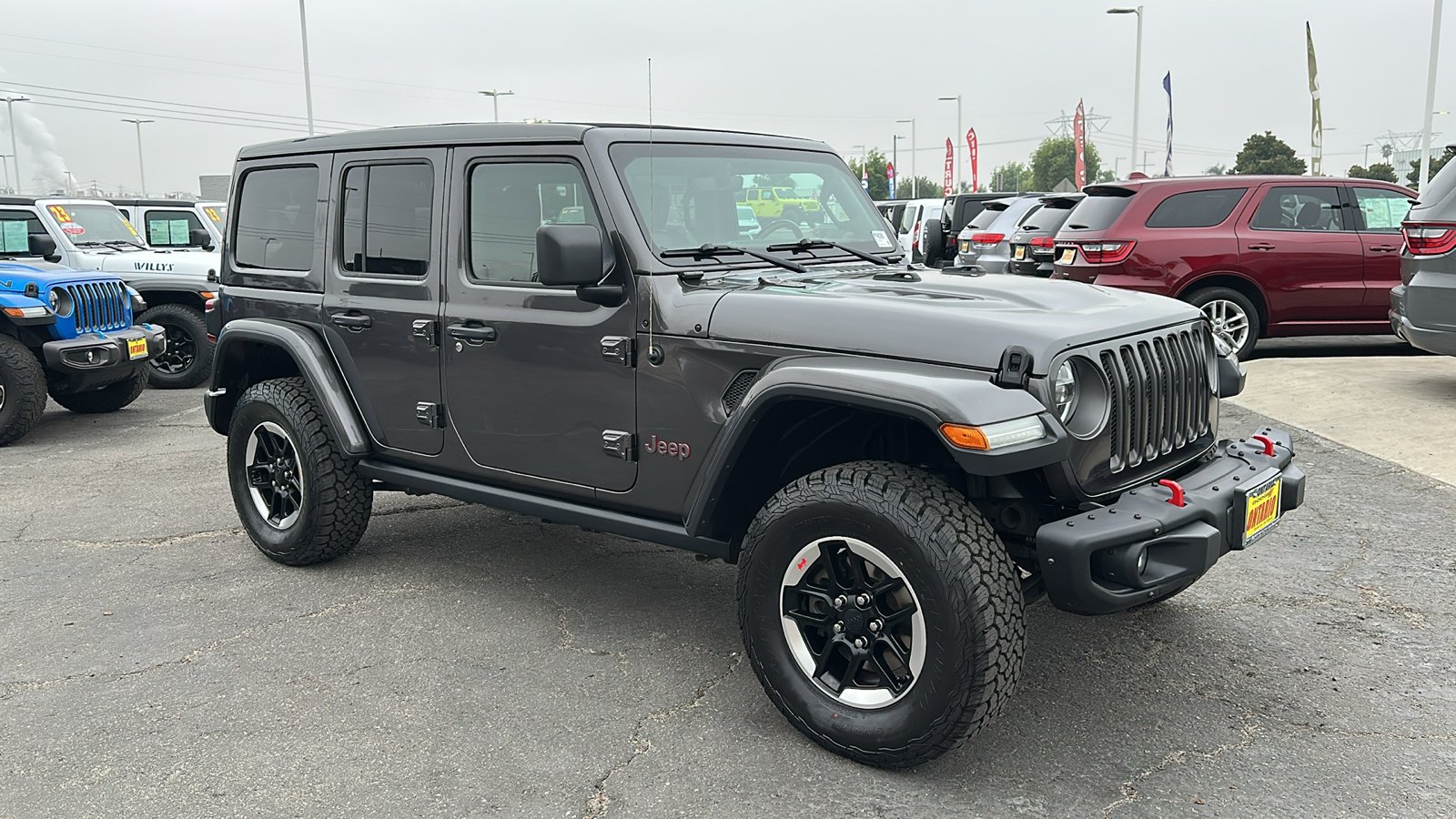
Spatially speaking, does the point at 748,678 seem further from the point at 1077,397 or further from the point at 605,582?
the point at 1077,397

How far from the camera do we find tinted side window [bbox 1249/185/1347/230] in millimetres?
9992

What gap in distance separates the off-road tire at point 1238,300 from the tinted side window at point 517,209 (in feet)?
24.4

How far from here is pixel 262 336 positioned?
4.97 metres

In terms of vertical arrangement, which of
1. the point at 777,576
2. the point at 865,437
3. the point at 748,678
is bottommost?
the point at 748,678

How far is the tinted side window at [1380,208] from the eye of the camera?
1009 cm

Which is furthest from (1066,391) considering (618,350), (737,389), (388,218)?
(388,218)

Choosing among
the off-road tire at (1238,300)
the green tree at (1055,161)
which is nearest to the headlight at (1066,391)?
the off-road tire at (1238,300)

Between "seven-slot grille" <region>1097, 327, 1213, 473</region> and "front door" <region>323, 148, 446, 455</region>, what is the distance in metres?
2.54

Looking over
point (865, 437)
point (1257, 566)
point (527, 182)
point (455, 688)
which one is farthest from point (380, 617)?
point (1257, 566)

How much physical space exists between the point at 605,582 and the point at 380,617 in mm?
951

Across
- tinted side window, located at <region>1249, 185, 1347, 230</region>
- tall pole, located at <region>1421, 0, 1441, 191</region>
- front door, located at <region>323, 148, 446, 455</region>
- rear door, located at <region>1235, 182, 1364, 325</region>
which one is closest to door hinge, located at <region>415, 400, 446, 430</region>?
front door, located at <region>323, 148, 446, 455</region>

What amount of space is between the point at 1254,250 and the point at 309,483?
27.5ft

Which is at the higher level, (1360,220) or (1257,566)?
(1360,220)

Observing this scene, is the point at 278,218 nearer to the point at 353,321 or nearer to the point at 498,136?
the point at 353,321
